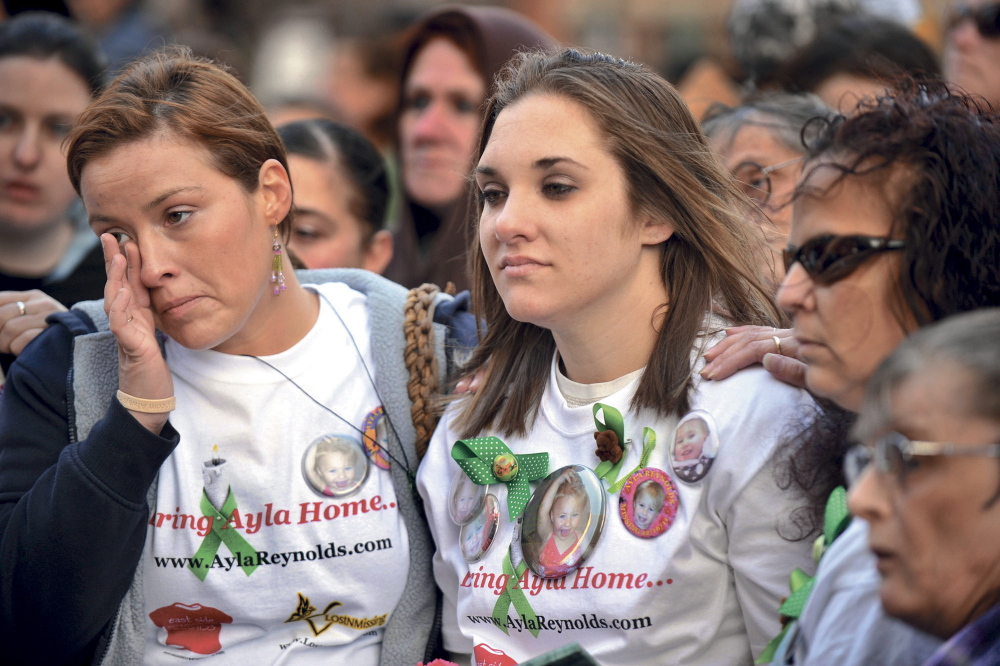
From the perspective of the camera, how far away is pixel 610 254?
2.35m

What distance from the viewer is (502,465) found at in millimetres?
2469

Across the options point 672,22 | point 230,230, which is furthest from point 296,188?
point 672,22

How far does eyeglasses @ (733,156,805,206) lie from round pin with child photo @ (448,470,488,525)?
4.61 feet

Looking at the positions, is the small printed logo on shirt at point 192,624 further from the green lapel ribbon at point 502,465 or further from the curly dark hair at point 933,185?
the curly dark hair at point 933,185

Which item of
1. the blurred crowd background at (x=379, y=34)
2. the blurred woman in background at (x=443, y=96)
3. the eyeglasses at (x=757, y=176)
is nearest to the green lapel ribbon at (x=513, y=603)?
the eyeglasses at (x=757, y=176)

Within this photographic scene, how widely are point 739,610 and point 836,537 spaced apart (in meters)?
0.42

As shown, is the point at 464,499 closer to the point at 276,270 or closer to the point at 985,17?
the point at 276,270

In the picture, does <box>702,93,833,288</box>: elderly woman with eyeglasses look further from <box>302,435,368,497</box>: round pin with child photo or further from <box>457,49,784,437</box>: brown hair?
<box>302,435,368,497</box>: round pin with child photo

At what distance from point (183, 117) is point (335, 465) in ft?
3.16

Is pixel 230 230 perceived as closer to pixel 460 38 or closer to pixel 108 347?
pixel 108 347

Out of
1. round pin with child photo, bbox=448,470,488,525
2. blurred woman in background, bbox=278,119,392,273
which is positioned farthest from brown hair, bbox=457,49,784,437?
blurred woman in background, bbox=278,119,392,273

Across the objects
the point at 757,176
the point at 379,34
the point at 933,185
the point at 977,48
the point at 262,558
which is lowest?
the point at 262,558

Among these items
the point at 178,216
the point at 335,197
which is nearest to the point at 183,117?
the point at 178,216

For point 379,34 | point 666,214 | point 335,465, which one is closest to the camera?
point 666,214
